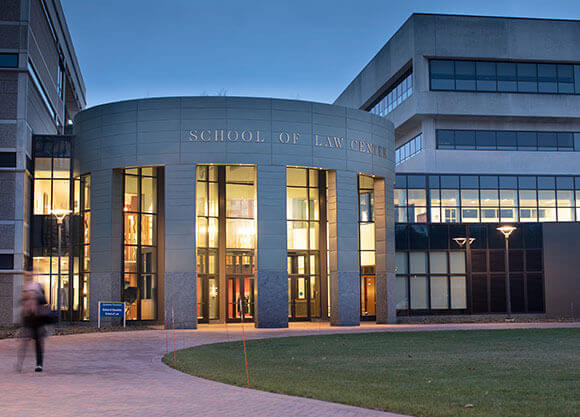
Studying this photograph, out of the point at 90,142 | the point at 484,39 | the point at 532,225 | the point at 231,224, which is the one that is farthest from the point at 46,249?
the point at 484,39

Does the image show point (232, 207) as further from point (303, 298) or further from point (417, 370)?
point (417, 370)

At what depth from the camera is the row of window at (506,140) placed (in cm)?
5391

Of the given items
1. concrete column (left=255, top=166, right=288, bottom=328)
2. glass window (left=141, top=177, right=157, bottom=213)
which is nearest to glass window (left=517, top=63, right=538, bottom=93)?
concrete column (left=255, top=166, right=288, bottom=328)

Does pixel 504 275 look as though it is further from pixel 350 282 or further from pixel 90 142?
pixel 90 142

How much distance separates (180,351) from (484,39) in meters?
40.4

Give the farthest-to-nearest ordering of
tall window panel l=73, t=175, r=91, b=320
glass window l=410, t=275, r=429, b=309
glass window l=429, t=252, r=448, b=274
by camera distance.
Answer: glass window l=429, t=252, r=448, b=274 → glass window l=410, t=275, r=429, b=309 → tall window panel l=73, t=175, r=91, b=320

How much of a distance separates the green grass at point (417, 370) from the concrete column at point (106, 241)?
1077 centimetres

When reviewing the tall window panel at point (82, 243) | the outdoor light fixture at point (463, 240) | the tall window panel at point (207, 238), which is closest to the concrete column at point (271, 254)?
the tall window panel at point (207, 238)

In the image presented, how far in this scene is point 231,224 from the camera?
35.8m

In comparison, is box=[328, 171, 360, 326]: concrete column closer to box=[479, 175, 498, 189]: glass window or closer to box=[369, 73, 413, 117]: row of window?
box=[479, 175, 498, 189]: glass window

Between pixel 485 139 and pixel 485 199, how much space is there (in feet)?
32.6

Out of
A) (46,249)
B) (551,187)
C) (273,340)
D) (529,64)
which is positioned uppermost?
(529,64)

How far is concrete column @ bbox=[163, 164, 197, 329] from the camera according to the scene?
31.2 m

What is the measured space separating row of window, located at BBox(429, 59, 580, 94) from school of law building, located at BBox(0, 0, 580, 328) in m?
10.1
